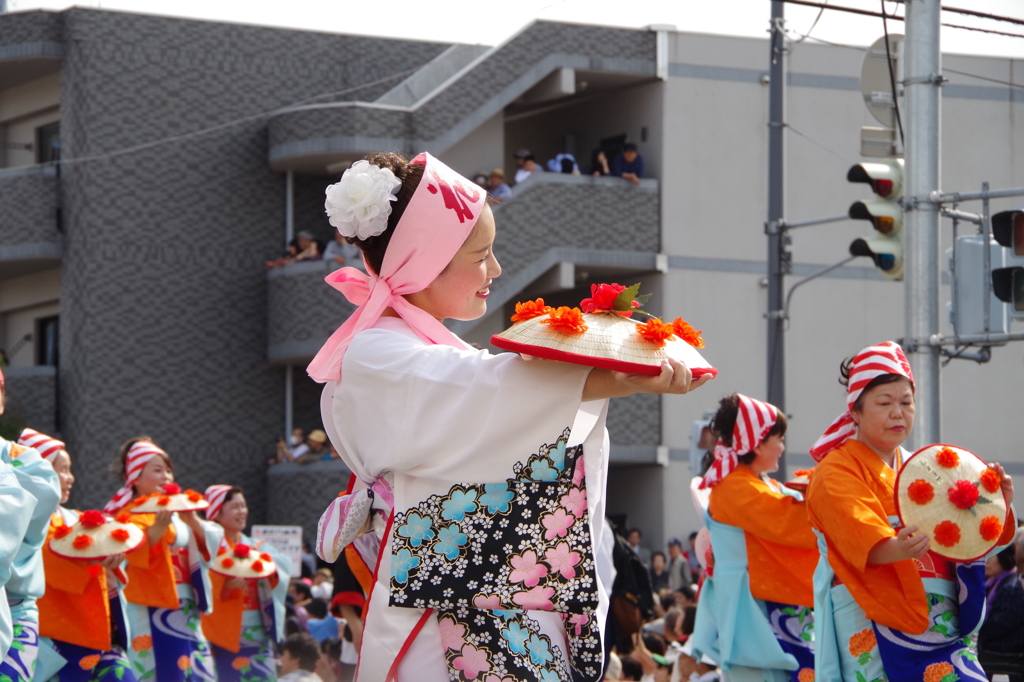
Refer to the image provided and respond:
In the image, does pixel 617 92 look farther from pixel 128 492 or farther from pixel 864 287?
pixel 128 492

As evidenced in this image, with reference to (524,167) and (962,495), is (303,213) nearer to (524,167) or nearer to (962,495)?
(524,167)

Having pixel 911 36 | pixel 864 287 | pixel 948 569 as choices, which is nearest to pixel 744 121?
pixel 864 287

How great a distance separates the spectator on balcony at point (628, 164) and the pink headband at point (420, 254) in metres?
17.7

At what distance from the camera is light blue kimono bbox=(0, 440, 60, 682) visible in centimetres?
555

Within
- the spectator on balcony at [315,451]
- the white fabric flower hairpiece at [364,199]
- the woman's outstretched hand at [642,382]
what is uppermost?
the white fabric flower hairpiece at [364,199]

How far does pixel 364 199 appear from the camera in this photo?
10.4 ft

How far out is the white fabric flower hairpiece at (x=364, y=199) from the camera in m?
3.16

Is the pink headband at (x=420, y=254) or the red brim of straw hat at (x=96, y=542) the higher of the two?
the pink headband at (x=420, y=254)

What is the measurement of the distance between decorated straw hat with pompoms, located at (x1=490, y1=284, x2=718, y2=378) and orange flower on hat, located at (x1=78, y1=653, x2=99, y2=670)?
5.63 meters

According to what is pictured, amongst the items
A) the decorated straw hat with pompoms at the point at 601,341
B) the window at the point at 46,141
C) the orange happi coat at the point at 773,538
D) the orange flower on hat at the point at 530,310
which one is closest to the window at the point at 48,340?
the window at the point at 46,141

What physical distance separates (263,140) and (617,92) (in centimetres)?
562

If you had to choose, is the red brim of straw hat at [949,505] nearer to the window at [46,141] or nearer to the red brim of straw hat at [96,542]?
the red brim of straw hat at [96,542]

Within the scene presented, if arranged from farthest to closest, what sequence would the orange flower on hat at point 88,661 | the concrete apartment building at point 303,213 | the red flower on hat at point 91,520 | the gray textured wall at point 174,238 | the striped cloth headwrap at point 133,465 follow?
the gray textured wall at point 174,238, the concrete apartment building at point 303,213, the striped cloth headwrap at point 133,465, the red flower on hat at point 91,520, the orange flower on hat at point 88,661

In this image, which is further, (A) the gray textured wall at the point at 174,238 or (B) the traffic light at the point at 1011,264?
(A) the gray textured wall at the point at 174,238
